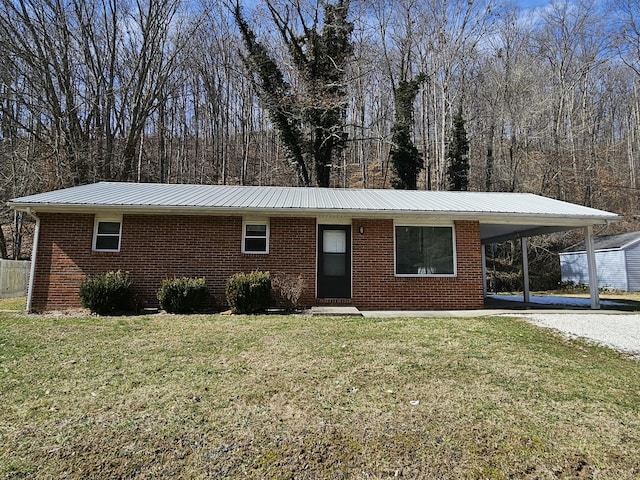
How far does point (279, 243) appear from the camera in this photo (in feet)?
33.3

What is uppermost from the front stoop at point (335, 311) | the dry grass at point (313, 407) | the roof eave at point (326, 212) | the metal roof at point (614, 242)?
the metal roof at point (614, 242)

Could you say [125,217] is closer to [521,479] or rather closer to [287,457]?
[287,457]

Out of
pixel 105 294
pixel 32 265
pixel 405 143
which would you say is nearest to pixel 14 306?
pixel 32 265

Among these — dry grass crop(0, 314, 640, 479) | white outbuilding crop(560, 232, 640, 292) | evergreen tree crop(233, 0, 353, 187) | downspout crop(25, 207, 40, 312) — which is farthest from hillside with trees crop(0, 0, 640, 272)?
dry grass crop(0, 314, 640, 479)

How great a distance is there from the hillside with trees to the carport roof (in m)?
9.84

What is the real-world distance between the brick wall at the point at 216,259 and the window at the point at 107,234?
0.45 ft

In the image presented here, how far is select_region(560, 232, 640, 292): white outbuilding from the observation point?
61.6ft

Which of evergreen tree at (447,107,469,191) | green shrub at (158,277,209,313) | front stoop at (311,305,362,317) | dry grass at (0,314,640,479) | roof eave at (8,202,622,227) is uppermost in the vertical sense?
evergreen tree at (447,107,469,191)

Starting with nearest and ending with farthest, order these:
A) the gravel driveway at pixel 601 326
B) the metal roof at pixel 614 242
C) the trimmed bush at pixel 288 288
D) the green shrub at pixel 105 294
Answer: the gravel driveway at pixel 601 326
the green shrub at pixel 105 294
the trimmed bush at pixel 288 288
the metal roof at pixel 614 242

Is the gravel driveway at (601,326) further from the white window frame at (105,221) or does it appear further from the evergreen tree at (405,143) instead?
the evergreen tree at (405,143)

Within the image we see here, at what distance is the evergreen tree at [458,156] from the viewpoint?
23.6m

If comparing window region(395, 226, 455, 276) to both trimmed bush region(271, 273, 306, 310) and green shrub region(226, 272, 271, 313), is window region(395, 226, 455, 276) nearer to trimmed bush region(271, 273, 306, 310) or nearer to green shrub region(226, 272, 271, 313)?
trimmed bush region(271, 273, 306, 310)

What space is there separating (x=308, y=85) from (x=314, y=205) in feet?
43.8

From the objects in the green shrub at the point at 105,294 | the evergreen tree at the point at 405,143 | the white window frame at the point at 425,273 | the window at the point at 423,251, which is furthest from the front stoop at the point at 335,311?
the evergreen tree at the point at 405,143
